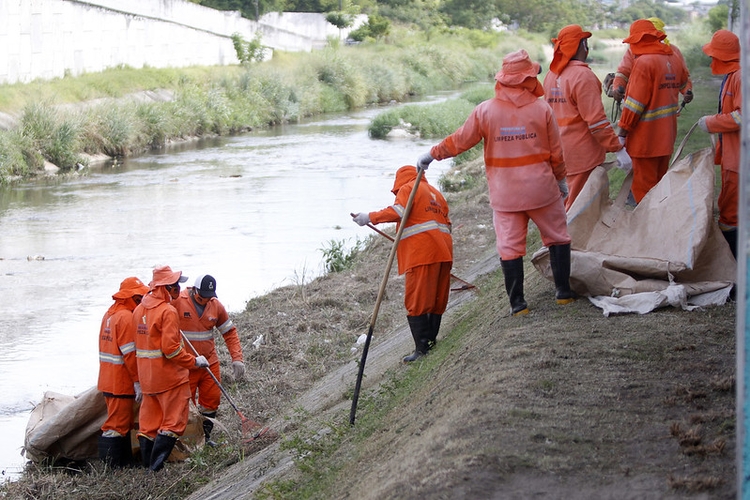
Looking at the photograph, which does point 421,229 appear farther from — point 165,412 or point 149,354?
point 165,412

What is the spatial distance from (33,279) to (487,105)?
32.9ft

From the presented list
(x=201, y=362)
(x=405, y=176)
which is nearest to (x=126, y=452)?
(x=201, y=362)

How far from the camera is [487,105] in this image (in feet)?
19.9

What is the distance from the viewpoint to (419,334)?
7.06 metres

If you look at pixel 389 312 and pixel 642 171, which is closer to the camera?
pixel 642 171

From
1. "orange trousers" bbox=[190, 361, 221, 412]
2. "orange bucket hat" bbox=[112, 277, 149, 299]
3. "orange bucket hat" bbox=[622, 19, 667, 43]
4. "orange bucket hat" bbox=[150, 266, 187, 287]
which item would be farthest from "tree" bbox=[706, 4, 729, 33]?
"orange bucket hat" bbox=[150, 266, 187, 287]

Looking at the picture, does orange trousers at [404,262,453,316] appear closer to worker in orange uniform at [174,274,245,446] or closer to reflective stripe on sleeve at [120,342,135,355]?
worker in orange uniform at [174,274,245,446]

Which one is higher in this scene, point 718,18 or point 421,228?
point 718,18

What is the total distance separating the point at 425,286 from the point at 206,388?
7.04ft

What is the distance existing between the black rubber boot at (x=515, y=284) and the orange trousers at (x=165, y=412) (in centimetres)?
249

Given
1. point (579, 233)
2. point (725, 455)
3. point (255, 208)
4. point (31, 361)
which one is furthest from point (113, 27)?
point (725, 455)

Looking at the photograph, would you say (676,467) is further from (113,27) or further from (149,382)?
(113,27)

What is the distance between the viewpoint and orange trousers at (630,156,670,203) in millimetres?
7527

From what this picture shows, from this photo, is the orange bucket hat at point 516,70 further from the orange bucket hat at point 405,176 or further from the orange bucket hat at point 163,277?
the orange bucket hat at point 163,277
